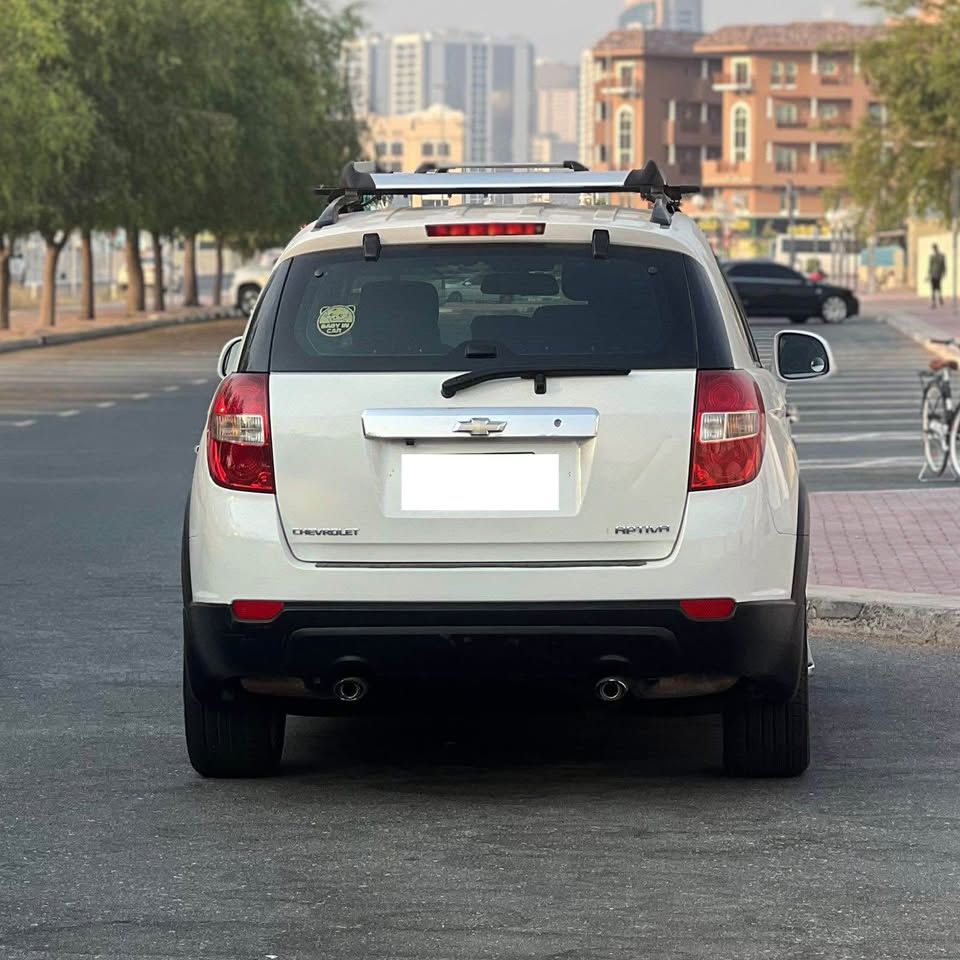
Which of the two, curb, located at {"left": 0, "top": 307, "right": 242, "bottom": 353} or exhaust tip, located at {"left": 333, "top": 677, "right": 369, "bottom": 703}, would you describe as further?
curb, located at {"left": 0, "top": 307, "right": 242, "bottom": 353}

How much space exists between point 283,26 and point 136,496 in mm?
49832

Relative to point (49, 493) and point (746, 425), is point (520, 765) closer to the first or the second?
point (746, 425)

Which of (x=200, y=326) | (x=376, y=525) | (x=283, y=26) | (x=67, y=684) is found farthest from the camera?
(x=283, y=26)

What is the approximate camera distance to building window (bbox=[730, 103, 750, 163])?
195375mm

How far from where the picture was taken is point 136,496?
16.7 m

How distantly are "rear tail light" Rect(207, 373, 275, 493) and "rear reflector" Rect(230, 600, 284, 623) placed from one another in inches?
12.0

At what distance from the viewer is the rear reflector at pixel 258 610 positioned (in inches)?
254

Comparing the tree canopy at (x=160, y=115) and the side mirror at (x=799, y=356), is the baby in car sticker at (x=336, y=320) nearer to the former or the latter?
the side mirror at (x=799, y=356)

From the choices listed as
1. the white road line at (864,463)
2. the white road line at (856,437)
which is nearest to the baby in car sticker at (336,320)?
the white road line at (864,463)

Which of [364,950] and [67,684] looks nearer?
[364,950]

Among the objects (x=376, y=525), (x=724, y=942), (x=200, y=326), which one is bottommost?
(x=200, y=326)

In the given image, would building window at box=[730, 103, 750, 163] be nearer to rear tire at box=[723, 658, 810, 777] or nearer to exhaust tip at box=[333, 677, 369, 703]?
rear tire at box=[723, 658, 810, 777]

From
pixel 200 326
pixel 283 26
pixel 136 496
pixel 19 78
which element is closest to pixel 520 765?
pixel 136 496

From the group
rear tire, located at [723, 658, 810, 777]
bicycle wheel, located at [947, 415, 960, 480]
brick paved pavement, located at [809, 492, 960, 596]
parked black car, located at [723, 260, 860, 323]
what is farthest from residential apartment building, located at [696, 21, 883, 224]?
rear tire, located at [723, 658, 810, 777]
